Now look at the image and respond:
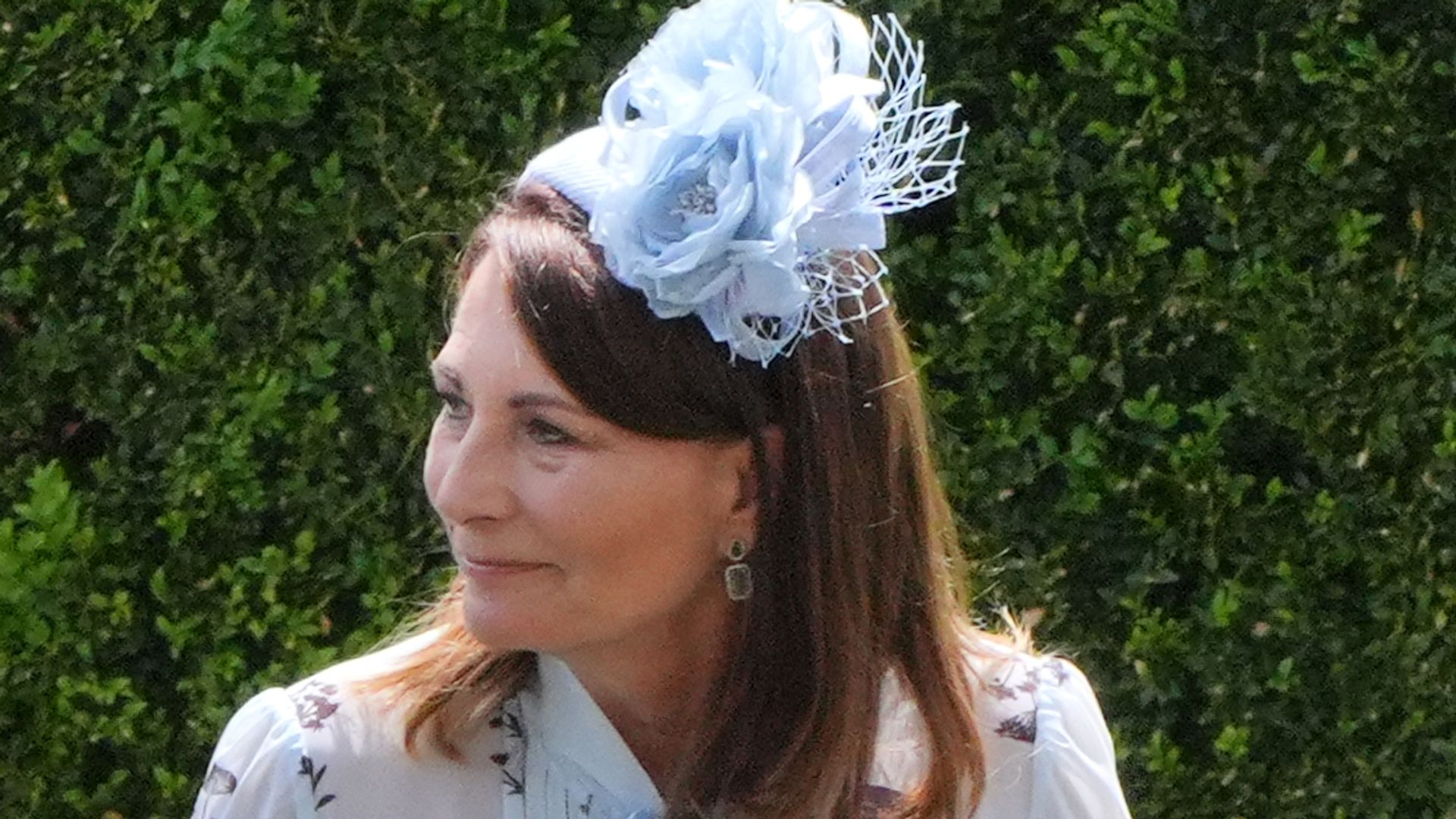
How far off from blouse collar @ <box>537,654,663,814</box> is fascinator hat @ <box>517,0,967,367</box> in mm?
384

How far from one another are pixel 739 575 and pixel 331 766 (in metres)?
0.41

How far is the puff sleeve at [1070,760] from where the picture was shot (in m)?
2.09

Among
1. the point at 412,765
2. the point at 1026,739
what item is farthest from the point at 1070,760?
the point at 412,765

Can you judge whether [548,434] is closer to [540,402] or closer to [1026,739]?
[540,402]

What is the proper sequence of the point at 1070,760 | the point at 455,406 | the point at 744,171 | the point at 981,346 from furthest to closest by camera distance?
the point at 981,346 < the point at 1070,760 < the point at 455,406 < the point at 744,171

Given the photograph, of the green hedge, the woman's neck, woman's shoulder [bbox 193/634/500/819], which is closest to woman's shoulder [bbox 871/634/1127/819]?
the woman's neck

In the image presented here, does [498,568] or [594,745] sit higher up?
[498,568]

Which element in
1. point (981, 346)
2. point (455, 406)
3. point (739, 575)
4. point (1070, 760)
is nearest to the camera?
point (455, 406)

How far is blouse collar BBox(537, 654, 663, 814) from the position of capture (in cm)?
193

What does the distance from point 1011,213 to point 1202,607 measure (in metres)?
0.60

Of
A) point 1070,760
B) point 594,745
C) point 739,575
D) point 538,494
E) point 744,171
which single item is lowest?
point 1070,760

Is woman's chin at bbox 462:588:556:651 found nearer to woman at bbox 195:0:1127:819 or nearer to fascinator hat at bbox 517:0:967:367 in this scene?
woman at bbox 195:0:1127:819

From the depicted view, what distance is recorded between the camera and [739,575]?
6.27 ft

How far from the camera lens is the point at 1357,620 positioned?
9.34 feet
